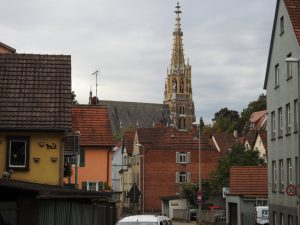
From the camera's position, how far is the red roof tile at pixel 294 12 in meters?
→ 35.1

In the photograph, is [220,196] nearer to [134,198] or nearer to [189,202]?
[189,202]

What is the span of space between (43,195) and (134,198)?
1893cm

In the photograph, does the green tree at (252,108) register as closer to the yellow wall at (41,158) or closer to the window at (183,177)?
the window at (183,177)

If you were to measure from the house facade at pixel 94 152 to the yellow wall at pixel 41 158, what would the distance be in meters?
10.7

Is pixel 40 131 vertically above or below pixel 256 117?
below

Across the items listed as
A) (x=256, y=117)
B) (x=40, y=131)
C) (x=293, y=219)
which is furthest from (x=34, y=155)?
(x=256, y=117)

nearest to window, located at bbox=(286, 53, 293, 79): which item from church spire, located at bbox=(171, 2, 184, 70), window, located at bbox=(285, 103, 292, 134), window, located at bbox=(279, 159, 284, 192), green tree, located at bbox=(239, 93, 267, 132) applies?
window, located at bbox=(285, 103, 292, 134)

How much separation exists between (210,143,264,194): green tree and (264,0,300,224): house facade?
23.9 m

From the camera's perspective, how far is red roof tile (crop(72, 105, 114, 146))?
37.9 metres

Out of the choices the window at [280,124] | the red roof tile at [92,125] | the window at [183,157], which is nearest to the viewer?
the red roof tile at [92,125]

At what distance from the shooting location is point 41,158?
26.0 metres

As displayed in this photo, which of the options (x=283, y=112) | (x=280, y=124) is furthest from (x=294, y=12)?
(x=280, y=124)

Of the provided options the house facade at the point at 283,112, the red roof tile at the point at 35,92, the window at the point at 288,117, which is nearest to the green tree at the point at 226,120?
the house facade at the point at 283,112

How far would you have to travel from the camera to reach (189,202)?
2714 inches
